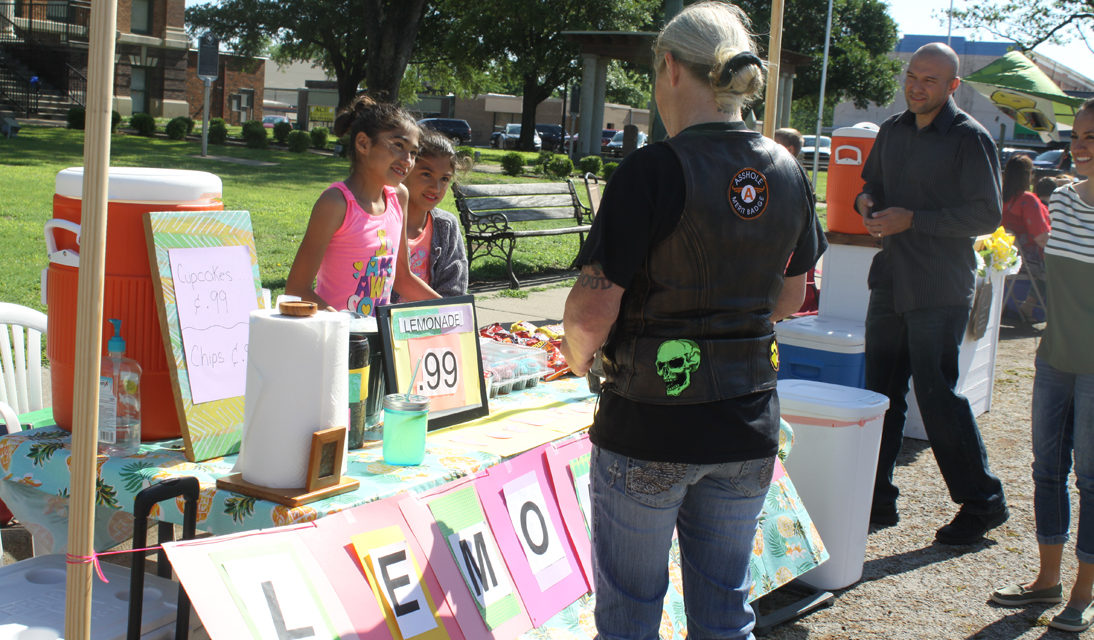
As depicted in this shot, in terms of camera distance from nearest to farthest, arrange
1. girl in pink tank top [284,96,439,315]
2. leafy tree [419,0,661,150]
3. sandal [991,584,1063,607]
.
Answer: girl in pink tank top [284,96,439,315]
sandal [991,584,1063,607]
leafy tree [419,0,661,150]

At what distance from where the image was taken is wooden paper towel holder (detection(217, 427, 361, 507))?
1.99m

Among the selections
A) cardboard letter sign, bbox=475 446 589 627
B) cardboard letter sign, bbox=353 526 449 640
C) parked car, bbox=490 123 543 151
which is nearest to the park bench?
cardboard letter sign, bbox=475 446 589 627

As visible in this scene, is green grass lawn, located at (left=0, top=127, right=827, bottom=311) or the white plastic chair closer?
the white plastic chair

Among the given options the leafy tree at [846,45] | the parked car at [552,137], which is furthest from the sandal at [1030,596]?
the leafy tree at [846,45]

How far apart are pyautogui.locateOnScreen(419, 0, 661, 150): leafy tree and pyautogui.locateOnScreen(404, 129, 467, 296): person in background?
31.9 metres

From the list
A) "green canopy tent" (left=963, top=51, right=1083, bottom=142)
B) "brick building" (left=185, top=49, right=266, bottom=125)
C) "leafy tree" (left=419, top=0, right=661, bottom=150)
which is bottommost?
"green canopy tent" (left=963, top=51, right=1083, bottom=142)

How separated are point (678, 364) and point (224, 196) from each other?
48.7 feet

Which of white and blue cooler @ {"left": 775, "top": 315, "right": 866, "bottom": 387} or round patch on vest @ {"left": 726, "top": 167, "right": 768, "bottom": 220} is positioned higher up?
round patch on vest @ {"left": 726, "top": 167, "right": 768, "bottom": 220}

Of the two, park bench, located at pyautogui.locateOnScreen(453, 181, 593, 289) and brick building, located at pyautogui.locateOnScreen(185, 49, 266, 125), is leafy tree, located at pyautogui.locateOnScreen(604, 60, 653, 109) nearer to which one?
brick building, located at pyautogui.locateOnScreen(185, 49, 266, 125)

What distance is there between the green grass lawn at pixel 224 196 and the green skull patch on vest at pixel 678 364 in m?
6.43

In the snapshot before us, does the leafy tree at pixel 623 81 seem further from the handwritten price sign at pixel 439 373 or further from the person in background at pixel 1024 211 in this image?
the handwritten price sign at pixel 439 373

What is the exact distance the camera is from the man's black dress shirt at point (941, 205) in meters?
4.12

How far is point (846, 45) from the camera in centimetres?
4712

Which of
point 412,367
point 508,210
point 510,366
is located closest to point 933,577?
point 510,366
